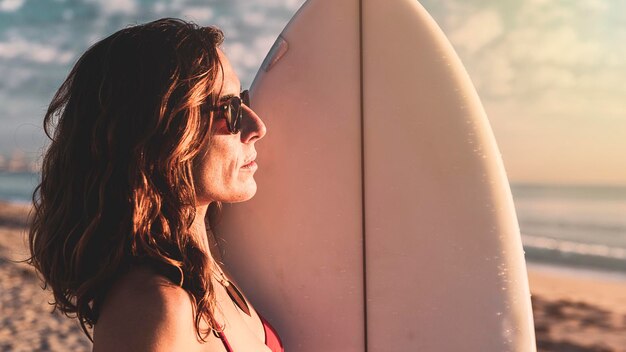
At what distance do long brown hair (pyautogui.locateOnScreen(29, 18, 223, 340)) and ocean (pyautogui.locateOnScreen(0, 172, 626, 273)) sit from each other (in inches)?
247

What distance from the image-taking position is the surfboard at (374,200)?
1.95 m

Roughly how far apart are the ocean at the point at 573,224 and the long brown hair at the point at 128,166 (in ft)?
20.6

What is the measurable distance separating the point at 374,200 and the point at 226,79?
730mm

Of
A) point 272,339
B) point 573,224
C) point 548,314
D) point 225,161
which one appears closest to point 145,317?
point 225,161

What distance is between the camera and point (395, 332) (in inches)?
77.4

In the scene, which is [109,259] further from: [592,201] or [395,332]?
[592,201]

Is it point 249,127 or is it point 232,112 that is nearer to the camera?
point 232,112

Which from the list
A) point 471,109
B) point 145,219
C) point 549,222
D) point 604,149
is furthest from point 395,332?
point 604,149

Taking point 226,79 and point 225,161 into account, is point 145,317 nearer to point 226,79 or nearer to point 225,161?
point 225,161

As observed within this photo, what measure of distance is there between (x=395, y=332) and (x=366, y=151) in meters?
0.58

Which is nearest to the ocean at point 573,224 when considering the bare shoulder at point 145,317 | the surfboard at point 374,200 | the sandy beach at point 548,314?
the sandy beach at point 548,314

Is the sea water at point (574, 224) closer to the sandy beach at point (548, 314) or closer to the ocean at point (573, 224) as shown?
the ocean at point (573, 224)

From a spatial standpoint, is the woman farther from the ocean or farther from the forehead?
the ocean

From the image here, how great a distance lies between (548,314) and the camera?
24.8 ft
